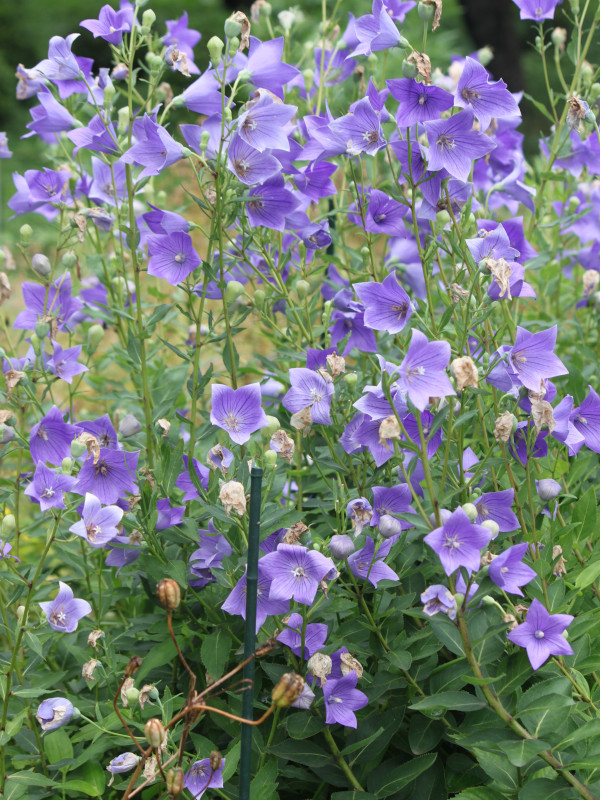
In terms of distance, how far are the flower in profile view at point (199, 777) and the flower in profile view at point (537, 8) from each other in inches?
88.2

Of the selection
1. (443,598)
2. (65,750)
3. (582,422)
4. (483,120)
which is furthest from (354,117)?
(65,750)

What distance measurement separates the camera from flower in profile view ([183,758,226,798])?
164 centimetres

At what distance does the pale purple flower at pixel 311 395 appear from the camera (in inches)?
68.4

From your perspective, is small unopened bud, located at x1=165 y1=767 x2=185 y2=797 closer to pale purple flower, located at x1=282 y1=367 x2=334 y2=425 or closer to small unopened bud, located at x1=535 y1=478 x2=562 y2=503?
pale purple flower, located at x1=282 y1=367 x2=334 y2=425

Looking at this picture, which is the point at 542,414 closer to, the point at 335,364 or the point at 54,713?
the point at 335,364

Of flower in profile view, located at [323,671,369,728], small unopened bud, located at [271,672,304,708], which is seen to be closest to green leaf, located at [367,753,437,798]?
flower in profile view, located at [323,671,369,728]

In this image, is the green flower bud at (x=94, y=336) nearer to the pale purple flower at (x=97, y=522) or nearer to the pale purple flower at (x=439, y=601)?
the pale purple flower at (x=97, y=522)

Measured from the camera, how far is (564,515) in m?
2.44

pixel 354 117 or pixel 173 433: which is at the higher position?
pixel 354 117

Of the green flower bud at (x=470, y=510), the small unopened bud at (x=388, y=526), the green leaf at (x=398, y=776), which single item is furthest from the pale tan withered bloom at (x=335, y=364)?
the green leaf at (x=398, y=776)

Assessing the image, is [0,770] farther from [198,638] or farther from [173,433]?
[173,433]

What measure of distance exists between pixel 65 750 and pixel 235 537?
706mm

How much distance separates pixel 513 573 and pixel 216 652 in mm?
703

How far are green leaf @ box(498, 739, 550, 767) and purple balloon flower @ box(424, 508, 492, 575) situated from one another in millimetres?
342
